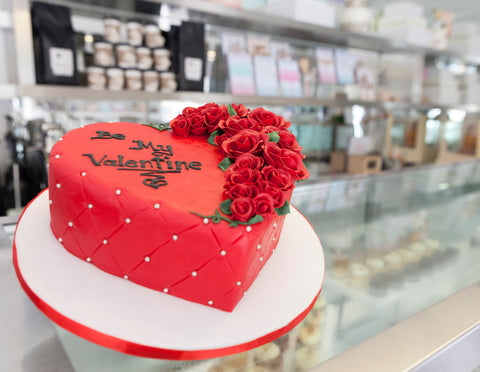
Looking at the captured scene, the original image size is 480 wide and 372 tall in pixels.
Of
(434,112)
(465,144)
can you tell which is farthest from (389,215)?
(465,144)

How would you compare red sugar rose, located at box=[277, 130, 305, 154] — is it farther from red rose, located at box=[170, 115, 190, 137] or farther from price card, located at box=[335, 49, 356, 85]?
price card, located at box=[335, 49, 356, 85]

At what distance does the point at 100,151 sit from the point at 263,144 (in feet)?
0.93

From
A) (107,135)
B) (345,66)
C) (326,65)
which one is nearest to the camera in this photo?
(107,135)

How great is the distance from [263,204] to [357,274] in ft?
1.66

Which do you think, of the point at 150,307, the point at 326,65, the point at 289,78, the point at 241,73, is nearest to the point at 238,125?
the point at 150,307

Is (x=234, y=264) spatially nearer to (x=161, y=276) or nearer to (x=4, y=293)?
(x=161, y=276)

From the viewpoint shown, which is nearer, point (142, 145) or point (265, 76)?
point (142, 145)

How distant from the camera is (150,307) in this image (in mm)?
529

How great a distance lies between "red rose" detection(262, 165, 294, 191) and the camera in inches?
23.3

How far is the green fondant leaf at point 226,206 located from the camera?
54 cm

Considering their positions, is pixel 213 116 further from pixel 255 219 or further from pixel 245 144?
pixel 255 219

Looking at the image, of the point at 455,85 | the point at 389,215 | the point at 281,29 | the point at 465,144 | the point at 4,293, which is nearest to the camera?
the point at 4,293

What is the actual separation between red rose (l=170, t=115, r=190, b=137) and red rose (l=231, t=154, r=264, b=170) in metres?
0.22

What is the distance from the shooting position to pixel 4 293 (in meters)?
0.65
